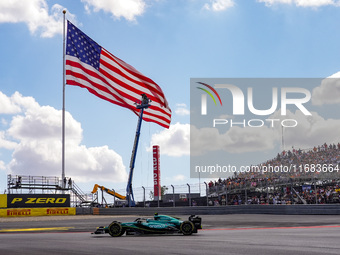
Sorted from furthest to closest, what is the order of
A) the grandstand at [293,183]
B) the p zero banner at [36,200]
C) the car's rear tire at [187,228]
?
the p zero banner at [36,200] → the grandstand at [293,183] → the car's rear tire at [187,228]

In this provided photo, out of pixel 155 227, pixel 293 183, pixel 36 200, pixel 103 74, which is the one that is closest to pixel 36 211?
pixel 36 200

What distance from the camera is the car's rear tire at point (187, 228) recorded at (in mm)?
11329

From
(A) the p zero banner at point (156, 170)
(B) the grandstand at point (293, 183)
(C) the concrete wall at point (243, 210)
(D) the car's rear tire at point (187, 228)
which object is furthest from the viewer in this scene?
(A) the p zero banner at point (156, 170)

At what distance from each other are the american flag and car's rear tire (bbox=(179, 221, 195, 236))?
18037 millimetres

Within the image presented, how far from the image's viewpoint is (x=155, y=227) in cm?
1159

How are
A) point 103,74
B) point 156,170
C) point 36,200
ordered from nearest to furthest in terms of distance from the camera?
1. point 103,74
2. point 36,200
3. point 156,170

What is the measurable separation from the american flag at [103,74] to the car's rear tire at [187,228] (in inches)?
710

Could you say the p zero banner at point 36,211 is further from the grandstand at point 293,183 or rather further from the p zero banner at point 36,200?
the grandstand at point 293,183

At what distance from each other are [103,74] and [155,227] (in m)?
18.4

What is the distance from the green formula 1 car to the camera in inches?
448

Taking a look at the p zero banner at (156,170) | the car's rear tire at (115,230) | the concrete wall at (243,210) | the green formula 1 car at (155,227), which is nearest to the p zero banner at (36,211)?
the concrete wall at (243,210)

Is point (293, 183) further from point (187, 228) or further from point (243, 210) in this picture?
point (187, 228)

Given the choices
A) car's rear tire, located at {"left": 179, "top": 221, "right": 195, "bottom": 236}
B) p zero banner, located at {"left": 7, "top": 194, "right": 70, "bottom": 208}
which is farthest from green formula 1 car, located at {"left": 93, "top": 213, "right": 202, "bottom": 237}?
p zero banner, located at {"left": 7, "top": 194, "right": 70, "bottom": 208}

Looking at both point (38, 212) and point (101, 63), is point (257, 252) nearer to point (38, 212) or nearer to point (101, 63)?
point (101, 63)
